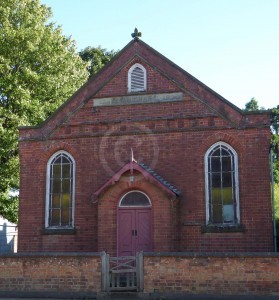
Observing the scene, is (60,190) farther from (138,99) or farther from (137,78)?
(137,78)

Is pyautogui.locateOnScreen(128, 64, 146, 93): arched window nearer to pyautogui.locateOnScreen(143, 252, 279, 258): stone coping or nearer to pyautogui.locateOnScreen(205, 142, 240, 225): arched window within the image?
pyautogui.locateOnScreen(205, 142, 240, 225): arched window

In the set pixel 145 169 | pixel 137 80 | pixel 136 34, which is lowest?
pixel 145 169

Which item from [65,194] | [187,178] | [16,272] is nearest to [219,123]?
[187,178]

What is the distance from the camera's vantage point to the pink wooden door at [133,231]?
1697cm

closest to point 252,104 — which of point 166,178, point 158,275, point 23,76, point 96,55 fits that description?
point 96,55

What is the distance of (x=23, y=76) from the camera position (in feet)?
84.4

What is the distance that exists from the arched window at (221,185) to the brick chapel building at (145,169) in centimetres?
4

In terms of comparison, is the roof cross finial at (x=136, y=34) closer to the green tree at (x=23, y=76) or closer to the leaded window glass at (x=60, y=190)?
the leaded window glass at (x=60, y=190)

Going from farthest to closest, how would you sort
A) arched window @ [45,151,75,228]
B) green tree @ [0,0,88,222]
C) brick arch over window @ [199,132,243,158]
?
green tree @ [0,0,88,222]
arched window @ [45,151,75,228]
brick arch over window @ [199,132,243,158]

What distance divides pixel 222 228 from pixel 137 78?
6.68 m

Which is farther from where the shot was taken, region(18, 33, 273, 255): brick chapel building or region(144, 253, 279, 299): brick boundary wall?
region(18, 33, 273, 255): brick chapel building

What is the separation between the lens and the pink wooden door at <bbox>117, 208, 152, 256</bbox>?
16969 millimetres

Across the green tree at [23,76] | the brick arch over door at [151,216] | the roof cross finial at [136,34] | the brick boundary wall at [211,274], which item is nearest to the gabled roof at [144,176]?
the brick arch over door at [151,216]

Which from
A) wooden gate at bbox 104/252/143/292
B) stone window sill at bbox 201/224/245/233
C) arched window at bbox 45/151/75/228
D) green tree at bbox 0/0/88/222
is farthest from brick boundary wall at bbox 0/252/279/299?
green tree at bbox 0/0/88/222
